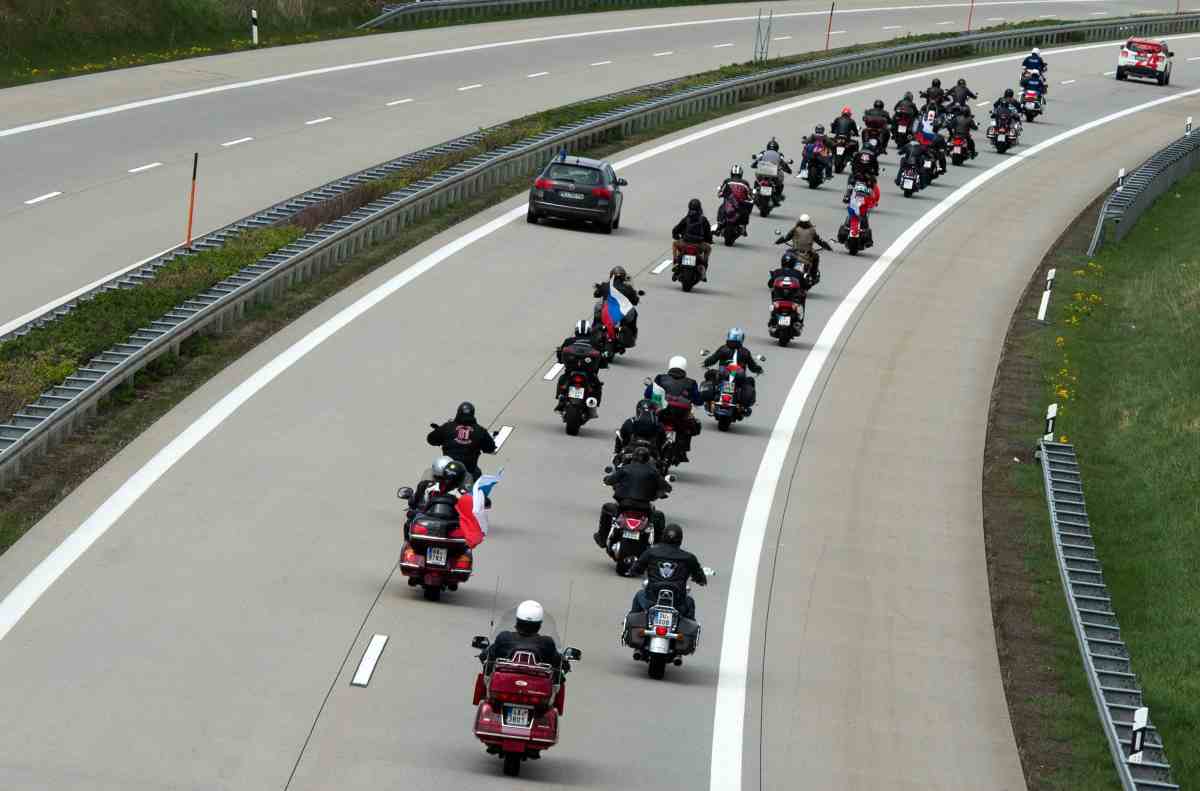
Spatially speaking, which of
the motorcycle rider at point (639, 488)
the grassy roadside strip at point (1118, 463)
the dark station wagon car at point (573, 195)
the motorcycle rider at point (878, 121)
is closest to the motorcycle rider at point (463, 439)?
the motorcycle rider at point (639, 488)

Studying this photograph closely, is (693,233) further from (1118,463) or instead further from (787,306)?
(1118,463)

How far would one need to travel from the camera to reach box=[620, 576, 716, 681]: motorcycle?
660 inches

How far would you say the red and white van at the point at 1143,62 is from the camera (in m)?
69.5

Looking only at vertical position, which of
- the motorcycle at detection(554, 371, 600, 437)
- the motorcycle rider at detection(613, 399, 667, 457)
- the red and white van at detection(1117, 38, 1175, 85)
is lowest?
the red and white van at detection(1117, 38, 1175, 85)

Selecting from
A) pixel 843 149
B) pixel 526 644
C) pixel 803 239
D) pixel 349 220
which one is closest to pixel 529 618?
pixel 526 644

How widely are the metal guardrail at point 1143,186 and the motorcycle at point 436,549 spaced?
2635 cm

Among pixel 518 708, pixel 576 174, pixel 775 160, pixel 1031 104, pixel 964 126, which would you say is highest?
pixel 518 708

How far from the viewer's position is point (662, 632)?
16.8m

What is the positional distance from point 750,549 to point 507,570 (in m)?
2.79

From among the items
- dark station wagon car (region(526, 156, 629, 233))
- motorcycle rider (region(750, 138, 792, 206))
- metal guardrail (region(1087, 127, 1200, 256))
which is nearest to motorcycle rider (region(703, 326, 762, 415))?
dark station wagon car (region(526, 156, 629, 233))

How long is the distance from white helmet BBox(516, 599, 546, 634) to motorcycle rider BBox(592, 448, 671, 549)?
4.62m

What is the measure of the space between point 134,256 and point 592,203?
28.8 ft

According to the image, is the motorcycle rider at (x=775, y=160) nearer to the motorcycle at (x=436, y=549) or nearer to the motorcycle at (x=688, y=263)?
the motorcycle at (x=688, y=263)

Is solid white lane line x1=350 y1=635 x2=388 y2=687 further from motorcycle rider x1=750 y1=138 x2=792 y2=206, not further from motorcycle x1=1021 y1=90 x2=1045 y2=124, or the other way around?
motorcycle x1=1021 y1=90 x2=1045 y2=124
